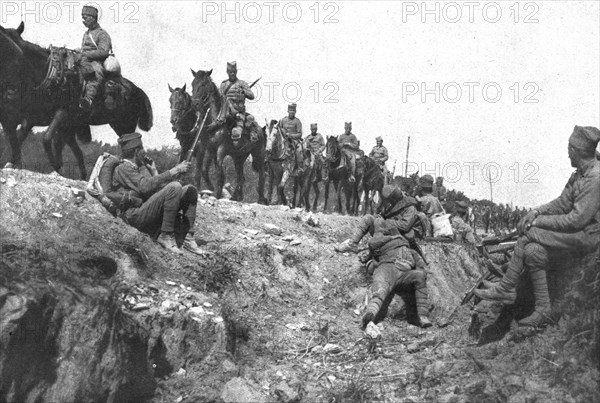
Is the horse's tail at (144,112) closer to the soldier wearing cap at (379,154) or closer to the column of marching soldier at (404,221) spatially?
the column of marching soldier at (404,221)

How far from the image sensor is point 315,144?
814 inches

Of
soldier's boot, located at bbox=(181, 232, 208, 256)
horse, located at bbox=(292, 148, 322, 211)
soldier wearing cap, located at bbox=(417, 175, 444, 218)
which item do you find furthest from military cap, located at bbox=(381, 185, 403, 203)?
horse, located at bbox=(292, 148, 322, 211)

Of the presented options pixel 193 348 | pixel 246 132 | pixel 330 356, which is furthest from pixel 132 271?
pixel 246 132

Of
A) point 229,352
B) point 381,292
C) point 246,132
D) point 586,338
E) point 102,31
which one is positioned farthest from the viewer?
point 246,132

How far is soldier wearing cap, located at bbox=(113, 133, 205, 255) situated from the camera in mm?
8555

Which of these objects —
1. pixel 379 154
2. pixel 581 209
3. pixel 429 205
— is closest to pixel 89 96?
pixel 429 205

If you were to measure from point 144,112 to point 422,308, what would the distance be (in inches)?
266

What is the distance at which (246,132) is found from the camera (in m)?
15.0

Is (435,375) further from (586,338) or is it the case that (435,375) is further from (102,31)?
(102,31)

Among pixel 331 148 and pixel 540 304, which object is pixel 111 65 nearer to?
pixel 540 304

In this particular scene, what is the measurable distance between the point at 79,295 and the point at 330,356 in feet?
9.99

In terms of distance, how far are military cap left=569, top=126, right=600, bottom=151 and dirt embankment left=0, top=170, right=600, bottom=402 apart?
1173 mm

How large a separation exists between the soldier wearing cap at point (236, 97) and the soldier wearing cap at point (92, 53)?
10.2 feet

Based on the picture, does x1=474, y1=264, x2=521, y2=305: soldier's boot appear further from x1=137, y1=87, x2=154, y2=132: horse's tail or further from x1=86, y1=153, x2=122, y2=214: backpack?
x1=137, y1=87, x2=154, y2=132: horse's tail
